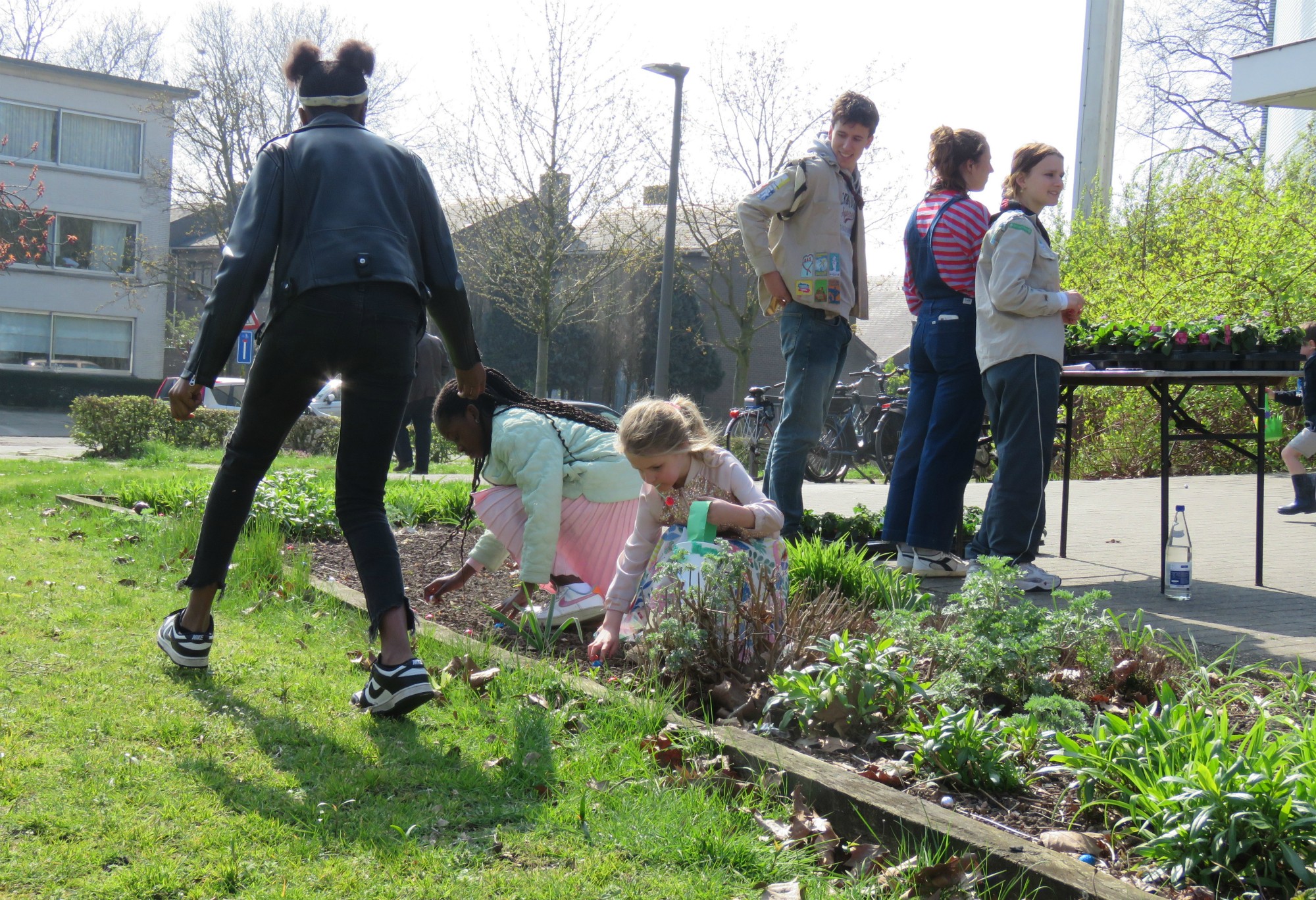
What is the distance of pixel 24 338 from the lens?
3697 cm

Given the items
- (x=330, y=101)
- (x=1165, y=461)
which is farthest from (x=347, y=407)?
(x=1165, y=461)

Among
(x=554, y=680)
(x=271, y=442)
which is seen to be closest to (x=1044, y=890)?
(x=554, y=680)

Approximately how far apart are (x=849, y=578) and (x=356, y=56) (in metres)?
2.64

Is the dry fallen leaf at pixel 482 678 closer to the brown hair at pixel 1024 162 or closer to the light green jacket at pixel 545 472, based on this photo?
the light green jacket at pixel 545 472

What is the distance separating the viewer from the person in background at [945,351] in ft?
17.8

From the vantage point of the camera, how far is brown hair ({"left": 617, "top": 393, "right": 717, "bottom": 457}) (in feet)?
11.8

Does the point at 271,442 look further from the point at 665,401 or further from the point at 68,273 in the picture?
the point at 68,273

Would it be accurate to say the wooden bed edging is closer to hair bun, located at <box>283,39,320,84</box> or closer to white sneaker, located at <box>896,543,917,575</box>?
hair bun, located at <box>283,39,320,84</box>

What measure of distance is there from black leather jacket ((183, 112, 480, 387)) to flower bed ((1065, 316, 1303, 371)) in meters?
3.79

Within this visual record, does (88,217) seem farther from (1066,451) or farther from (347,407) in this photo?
(347,407)

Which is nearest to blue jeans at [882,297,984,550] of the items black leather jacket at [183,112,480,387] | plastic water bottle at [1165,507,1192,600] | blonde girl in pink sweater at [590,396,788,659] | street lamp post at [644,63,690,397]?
plastic water bottle at [1165,507,1192,600]

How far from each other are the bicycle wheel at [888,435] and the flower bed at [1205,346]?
9.42 meters

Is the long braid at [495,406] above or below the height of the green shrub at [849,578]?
above

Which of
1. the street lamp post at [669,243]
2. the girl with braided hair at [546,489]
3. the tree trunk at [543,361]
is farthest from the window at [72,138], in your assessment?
the girl with braided hair at [546,489]
